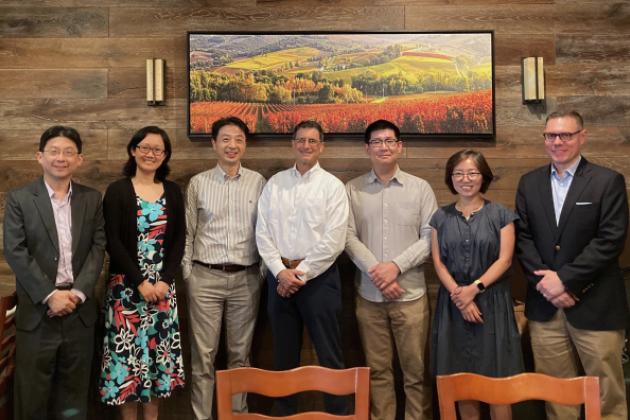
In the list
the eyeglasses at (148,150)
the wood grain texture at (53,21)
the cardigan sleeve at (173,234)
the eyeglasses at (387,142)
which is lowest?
the cardigan sleeve at (173,234)

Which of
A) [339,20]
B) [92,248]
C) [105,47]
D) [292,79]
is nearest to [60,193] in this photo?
[92,248]

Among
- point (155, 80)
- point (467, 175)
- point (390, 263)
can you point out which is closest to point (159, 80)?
point (155, 80)

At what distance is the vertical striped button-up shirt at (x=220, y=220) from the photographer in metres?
3.01

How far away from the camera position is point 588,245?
8.44 feet

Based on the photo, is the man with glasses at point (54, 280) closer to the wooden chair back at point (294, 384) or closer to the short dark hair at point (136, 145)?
the short dark hair at point (136, 145)

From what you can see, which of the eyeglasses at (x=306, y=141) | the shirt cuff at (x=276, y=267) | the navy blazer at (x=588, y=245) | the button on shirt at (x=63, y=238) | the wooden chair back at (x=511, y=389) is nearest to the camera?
the wooden chair back at (x=511, y=389)

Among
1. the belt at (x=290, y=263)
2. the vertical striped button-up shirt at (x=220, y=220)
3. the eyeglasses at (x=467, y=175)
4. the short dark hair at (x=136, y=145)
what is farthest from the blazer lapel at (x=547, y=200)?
the short dark hair at (x=136, y=145)

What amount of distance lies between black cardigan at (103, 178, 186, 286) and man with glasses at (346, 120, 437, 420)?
36.5 inches

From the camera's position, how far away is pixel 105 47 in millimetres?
3482

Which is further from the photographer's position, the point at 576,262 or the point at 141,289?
the point at 141,289

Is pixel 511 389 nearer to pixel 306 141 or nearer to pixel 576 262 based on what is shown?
pixel 576 262

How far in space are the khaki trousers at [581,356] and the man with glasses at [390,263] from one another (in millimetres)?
615

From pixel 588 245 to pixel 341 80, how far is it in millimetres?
1717

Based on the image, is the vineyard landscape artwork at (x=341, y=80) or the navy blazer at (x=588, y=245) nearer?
the navy blazer at (x=588, y=245)
